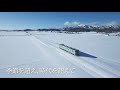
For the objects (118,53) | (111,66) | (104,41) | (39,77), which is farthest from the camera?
(104,41)

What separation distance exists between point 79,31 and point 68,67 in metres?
1.38

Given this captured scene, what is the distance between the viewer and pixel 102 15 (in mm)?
4785

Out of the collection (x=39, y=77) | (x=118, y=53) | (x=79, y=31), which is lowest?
(x=39, y=77)

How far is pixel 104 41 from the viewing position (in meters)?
5.86

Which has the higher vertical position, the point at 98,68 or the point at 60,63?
the point at 60,63

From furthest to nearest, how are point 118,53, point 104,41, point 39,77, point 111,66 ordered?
point 104,41 < point 118,53 < point 111,66 < point 39,77
